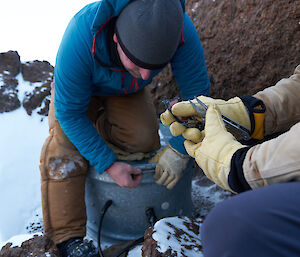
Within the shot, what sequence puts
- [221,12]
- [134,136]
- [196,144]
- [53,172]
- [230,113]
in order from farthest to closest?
[221,12], [134,136], [53,172], [230,113], [196,144]

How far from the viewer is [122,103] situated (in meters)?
1.44

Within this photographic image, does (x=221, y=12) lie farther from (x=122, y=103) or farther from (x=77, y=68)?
(x=77, y=68)

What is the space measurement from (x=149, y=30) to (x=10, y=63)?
99.1 inches

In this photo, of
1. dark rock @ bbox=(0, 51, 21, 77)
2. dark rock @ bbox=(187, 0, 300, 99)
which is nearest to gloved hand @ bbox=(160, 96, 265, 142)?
dark rock @ bbox=(187, 0, 300, 99)

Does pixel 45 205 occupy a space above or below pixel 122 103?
below

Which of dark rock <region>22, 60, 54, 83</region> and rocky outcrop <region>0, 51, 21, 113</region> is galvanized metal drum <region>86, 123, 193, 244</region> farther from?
dark rock <region>22, 60, 54, 83</region>

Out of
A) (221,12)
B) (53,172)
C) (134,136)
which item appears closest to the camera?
(53,172)

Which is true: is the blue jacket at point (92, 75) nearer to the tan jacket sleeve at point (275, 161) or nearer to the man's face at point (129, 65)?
the man's face at point (129, 65)

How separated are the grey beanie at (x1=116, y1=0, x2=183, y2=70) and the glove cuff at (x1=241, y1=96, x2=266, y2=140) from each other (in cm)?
37

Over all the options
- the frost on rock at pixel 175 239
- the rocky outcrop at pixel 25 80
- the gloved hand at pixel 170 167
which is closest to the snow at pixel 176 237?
the frost on rock at pixel 175 239

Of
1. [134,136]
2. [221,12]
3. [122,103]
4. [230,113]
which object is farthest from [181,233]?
[221,12]

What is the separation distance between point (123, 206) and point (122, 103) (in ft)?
1.75

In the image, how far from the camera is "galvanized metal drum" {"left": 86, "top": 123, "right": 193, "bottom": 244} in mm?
1280

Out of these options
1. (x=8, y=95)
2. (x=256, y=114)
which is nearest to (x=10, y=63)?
(x=8, y=95)
